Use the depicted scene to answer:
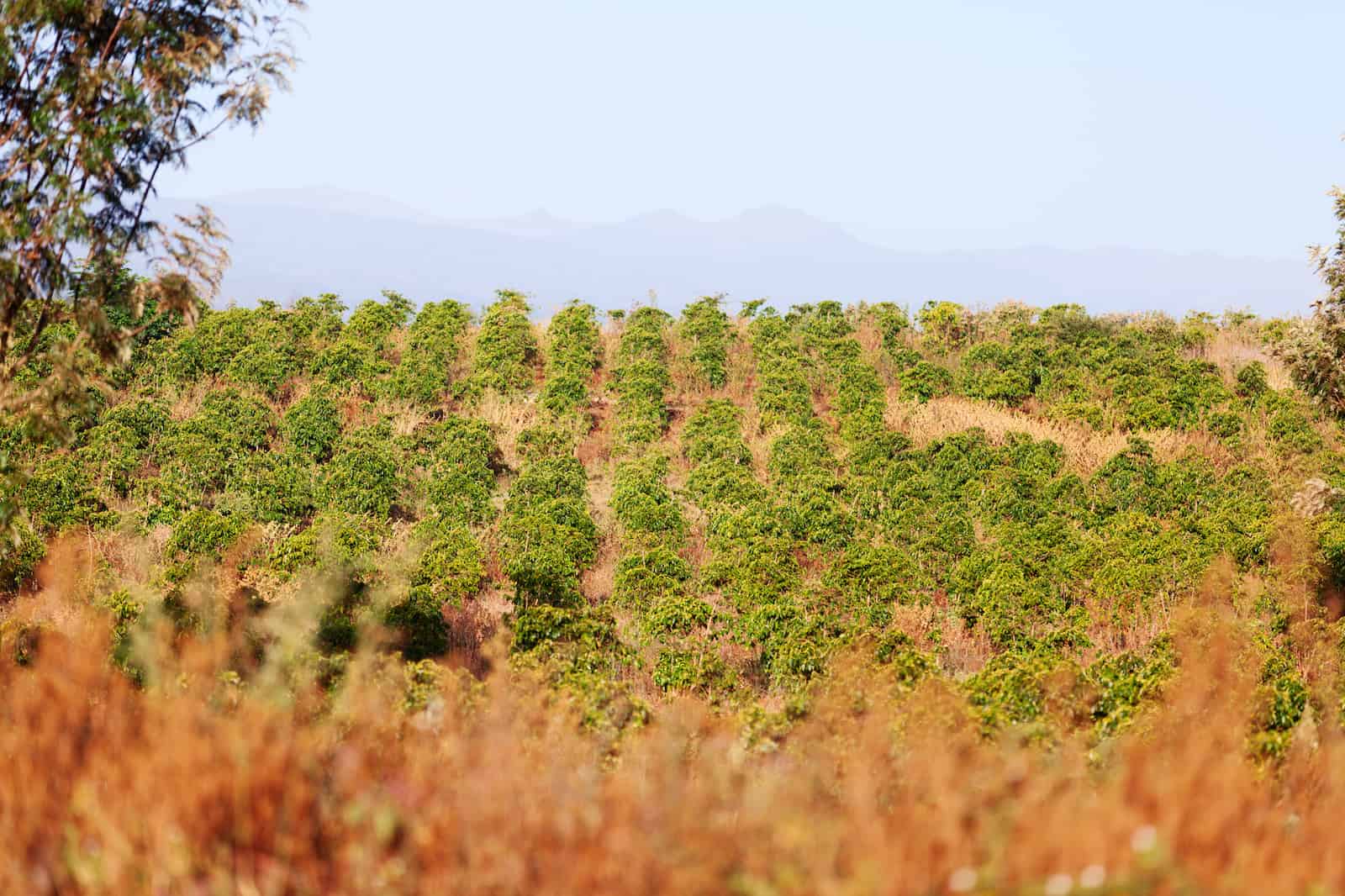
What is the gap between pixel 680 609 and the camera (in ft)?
27.0

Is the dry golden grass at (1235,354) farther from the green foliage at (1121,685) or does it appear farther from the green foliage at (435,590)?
the green foliage at (435,590)

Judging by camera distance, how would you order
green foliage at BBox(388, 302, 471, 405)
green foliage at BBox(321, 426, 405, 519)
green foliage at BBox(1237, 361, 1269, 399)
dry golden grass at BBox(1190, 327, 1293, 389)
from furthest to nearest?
dry golden grass at BBox(1190, 327, 1293, 389) → green foliage at BBox(1237, 361, 1269, 399) → green foliage at BBox(388, 302, 471, 405) → green foliage at BBox(321, 426, 405, 519)

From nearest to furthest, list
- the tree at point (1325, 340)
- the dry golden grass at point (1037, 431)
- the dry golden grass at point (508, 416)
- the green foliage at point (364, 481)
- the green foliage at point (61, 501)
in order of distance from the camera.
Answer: the tree at point (1325, 340) < the green foliage at point (61, 501) < the green foliage at point (364, 481) < the dry golden grass at point (1037, 431) < the dry golden grass at point (508, 416)

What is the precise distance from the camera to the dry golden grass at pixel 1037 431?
14375 millimetres

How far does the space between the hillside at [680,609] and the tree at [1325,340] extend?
1127 millimetres

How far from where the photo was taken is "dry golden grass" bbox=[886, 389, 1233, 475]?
14.4 metres

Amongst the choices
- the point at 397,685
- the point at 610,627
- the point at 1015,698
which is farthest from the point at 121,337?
the point at 1015,698

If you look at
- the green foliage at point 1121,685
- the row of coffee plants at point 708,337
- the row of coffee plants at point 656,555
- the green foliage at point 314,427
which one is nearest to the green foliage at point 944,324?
the row of coffee plants at point 708,337

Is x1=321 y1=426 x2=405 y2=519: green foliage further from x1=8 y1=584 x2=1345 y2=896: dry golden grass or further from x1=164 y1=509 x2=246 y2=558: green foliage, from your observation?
x1=8 y1=584 x2=1345 y2=896: dry golden grass

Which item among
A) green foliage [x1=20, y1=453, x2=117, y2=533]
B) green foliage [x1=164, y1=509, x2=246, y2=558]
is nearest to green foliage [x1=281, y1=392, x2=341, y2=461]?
green foliage [x1=20, y1=453, x2=117, y2=533]

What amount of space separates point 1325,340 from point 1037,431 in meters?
6.86

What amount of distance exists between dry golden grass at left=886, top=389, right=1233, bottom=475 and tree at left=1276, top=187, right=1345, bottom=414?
5145mm

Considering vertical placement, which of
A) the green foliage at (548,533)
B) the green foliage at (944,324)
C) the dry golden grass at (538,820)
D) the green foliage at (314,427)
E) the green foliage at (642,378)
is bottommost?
the green foliage at (548,533)

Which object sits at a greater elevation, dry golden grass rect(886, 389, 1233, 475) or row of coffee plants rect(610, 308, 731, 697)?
dry golden grass rect(886, 389, 1233, 475)
